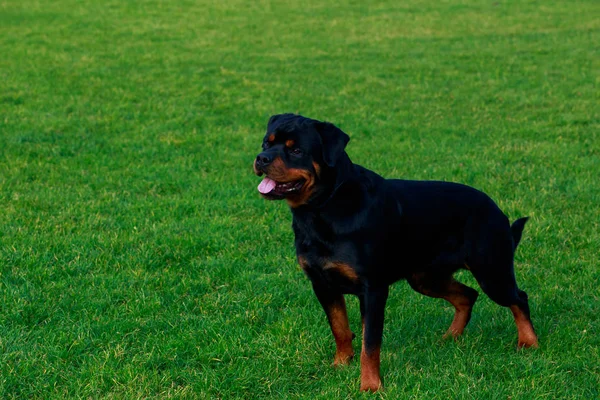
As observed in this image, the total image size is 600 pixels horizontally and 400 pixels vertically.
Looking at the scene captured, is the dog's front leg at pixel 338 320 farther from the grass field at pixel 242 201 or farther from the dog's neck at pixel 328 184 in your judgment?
the dog's neck at pixel 328 184

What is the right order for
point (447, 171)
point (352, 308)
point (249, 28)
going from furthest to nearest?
point (249, 28), point (447, 171), point (352, 308)

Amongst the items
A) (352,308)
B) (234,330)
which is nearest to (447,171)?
(352,308)

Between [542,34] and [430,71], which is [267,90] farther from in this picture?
[542,34]

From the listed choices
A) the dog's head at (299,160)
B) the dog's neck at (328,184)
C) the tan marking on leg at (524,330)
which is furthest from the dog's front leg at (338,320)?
the tan marking on leg at (524,330)

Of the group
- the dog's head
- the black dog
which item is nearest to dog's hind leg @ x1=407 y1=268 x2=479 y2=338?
the black dog

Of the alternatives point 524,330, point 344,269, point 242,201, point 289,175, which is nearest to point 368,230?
point 344,269

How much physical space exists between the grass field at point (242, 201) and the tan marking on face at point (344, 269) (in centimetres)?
71

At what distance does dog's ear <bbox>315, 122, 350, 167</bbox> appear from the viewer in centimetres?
457

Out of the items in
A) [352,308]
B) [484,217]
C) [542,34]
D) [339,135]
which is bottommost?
[542,34]

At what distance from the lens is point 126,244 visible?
Answer: 7.25 m

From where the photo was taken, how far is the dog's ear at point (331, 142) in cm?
457

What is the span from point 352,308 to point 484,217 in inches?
58.0

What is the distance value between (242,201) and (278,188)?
4.15m

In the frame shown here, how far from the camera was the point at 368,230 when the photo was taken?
4.66 meters
